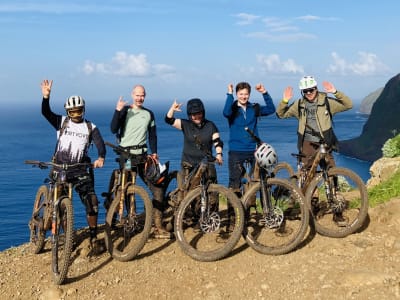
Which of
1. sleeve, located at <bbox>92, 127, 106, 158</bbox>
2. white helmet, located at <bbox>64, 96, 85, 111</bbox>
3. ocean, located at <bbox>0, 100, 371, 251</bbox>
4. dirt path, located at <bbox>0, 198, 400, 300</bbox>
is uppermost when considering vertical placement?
white helmet, located at <bbox>64, 96, 85, 111</bbox>

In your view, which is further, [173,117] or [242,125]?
[242,125]

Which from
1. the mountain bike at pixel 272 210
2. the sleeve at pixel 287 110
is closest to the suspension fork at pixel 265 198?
the mountain bike at pixel 272 210

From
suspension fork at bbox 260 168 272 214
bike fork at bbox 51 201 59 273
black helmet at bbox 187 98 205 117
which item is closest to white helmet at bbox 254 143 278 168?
suspension fork at bbox 260 168 272 214

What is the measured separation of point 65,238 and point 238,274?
2931 millimetres

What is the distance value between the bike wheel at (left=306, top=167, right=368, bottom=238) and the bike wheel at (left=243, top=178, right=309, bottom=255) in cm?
42

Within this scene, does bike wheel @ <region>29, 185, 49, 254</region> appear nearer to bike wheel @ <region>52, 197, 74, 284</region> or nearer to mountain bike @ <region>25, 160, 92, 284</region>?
mountain bike @ <region>25, 160, 92, 284</region>

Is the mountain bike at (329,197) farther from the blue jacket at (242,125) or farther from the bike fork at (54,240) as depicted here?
the bike fork at (54,240)

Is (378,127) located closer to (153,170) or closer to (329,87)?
(329,87)

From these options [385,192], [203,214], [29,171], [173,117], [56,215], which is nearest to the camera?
[56,215]

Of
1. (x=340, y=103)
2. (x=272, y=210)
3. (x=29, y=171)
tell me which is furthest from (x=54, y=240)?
(x=29, y=171)

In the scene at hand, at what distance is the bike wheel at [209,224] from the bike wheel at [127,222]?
60 centimetres

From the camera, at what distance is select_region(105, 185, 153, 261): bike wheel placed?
760cm

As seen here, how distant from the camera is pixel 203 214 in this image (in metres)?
7.52

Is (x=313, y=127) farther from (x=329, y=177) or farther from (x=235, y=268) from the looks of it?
(x=235, y=268)
